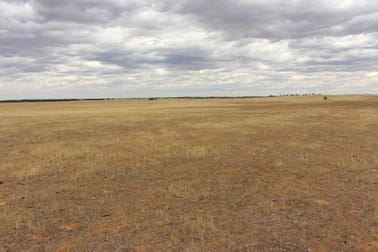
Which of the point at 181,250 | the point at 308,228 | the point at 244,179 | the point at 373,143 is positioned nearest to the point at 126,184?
the point at 244,179

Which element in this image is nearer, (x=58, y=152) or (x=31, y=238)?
(x=31, y=238)

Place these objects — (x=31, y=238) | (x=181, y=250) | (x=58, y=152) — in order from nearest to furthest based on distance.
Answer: (x=181, y=250) → (x=31, y=238) → (x=58, y=152)

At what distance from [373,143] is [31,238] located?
54.8ft

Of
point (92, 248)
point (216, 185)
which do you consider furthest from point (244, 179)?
point (92, 248)

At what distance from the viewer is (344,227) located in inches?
244

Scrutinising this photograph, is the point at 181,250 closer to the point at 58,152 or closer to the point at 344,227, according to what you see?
the point at 344,227

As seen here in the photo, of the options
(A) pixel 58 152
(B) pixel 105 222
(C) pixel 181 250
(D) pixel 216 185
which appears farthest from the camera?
(A) pixel 58 152

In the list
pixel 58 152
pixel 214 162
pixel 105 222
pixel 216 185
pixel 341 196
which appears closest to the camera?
pixel 105 222

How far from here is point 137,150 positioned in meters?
15.6

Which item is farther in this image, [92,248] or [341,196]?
[341,196]

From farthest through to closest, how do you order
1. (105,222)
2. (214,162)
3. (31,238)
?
(214,162), (105,222), (31,238)

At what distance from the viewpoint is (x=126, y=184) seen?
9703 mm

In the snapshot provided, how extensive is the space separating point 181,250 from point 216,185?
4087 millimetres

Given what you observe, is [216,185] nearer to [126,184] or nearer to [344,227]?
[126,184]
